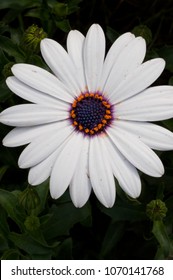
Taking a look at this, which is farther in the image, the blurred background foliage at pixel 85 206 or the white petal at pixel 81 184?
the blurred background foliage at pixel 85 206

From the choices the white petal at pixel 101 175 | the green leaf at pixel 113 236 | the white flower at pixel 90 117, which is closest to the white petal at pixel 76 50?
the white flower at pixel 90 117

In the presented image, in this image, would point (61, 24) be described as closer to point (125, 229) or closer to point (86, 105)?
point (86, 105)

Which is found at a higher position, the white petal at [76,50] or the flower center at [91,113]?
the white petal at [76,50]

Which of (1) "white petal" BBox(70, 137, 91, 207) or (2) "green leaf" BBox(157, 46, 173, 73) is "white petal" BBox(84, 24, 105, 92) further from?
(2) "green leaf" BBox(157, 46, 173, 73)

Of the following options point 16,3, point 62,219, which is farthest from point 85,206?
point 16,3

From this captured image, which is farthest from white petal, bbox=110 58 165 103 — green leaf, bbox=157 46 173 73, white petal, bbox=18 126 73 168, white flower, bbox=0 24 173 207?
green leaf, bbox=157 46 173 73

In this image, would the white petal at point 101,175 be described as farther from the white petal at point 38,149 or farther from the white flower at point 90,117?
the white petal at point 38,149
